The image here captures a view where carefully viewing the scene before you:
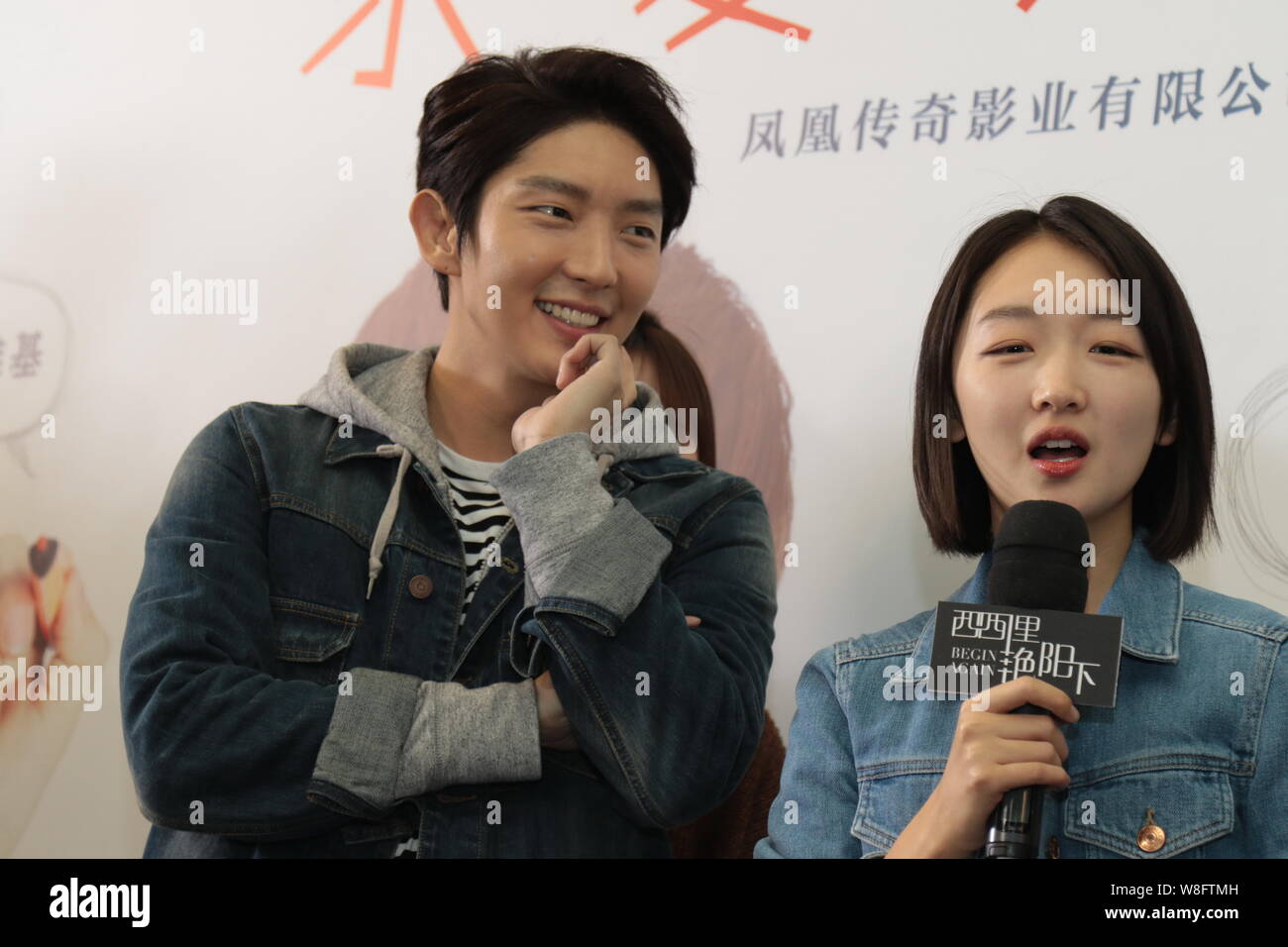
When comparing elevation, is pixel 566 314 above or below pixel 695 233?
below

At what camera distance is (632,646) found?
53.7 inches

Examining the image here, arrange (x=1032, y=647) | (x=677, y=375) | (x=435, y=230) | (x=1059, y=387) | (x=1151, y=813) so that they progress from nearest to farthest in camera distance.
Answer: (x=1032, y=647) → (x=1151, y=813) → (x=1059, y=387) → (x=435, y=230) → (x=677, y=375)

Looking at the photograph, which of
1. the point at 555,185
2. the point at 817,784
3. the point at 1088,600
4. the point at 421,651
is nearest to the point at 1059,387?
the point at 1088,600

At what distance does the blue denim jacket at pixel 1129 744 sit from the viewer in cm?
128

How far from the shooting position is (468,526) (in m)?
1.55

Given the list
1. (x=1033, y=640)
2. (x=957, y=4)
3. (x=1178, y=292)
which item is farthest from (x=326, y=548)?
(x=957, y=4)

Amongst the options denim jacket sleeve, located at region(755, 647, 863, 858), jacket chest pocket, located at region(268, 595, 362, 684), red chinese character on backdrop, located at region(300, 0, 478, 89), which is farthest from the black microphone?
red chinese character on backdrop, located at region(300, 0, 478, 89)

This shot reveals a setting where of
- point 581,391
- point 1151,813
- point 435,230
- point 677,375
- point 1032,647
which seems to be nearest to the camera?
point 1032,647

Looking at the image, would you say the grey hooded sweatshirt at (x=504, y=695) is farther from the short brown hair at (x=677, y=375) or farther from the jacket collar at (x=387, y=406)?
the short brown hair at (x=677, y=375)

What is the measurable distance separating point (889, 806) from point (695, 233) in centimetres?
90

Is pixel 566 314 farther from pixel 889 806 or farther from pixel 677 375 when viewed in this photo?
pixel 889 806

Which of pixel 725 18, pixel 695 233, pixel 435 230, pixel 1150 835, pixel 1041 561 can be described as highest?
pixel 725 18

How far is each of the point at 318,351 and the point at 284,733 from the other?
924 mm
